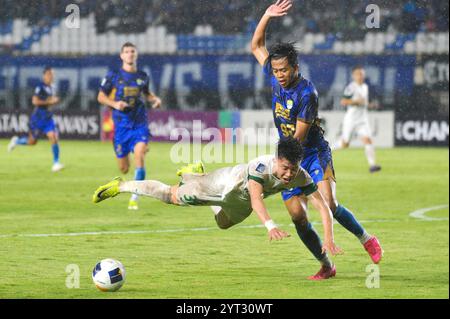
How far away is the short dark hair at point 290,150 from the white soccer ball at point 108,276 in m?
1.72

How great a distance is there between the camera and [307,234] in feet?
31.9

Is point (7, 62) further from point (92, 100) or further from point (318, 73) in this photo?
point (318, 73)

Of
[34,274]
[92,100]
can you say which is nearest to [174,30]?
[92,100]

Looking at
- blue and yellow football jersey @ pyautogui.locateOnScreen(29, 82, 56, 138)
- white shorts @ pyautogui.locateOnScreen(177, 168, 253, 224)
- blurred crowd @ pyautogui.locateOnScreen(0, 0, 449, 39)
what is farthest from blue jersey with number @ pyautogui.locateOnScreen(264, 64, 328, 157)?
blurred crowd @ pyautogui.locateOnScreen(0, 0, 449, 39)

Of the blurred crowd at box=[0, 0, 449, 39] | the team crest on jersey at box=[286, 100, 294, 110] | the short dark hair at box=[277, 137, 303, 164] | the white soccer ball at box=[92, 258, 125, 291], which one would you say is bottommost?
the white soccer ball at box=[92, 258, 125, 291]

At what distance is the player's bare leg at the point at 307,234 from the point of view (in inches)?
376

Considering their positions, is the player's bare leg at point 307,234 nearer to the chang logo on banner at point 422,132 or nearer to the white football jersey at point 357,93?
the white football jersey at point 357,93

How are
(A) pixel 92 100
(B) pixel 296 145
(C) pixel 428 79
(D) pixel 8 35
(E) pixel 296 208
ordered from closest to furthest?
(B) pixel 296 145 → (E) pixel 296 208 → (C) pixel 428 79 → (A) pixel 92 100 → (D) pixel 8 35

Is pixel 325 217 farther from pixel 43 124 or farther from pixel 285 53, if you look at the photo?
pixel 43 124

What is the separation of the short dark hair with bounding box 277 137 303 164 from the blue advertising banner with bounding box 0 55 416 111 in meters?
24.4

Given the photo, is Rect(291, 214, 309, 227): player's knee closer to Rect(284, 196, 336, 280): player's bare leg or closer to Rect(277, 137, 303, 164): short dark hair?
Rect(284, 196, 336, 280): player's bare leg

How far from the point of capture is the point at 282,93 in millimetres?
9672

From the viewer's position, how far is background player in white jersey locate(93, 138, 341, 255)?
8.48m
